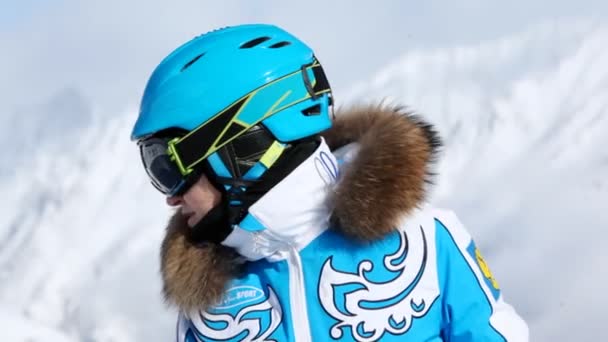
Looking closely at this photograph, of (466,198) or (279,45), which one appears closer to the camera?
(279,45)

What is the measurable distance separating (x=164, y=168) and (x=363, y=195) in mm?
362

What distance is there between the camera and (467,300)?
150 centimetres

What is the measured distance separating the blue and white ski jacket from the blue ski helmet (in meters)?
0.07

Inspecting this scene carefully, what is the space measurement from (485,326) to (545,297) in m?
3.86

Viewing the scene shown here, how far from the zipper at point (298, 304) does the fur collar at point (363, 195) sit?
11 cm

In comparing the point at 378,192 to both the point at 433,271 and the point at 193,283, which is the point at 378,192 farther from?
the point at 193,283

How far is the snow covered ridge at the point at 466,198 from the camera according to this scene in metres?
5.54

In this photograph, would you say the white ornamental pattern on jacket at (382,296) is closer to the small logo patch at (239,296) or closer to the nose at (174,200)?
the small logo patch at (239,296)

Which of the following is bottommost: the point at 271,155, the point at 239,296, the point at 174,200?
the point at 239,296

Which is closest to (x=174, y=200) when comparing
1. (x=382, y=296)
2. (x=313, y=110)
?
(x=313, y=110)

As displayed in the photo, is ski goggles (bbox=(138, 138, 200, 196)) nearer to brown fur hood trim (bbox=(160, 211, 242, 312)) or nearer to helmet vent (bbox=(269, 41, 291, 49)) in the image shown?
brown fur hood trim (bbox=(160, 211, 242, 312))

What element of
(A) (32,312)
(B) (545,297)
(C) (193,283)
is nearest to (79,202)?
(A) (32,312)

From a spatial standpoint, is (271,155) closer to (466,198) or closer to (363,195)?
(363,195)

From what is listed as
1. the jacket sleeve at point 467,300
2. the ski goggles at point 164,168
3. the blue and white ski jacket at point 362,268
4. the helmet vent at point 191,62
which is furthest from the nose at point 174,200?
the jacket sleeve at point 467,300
